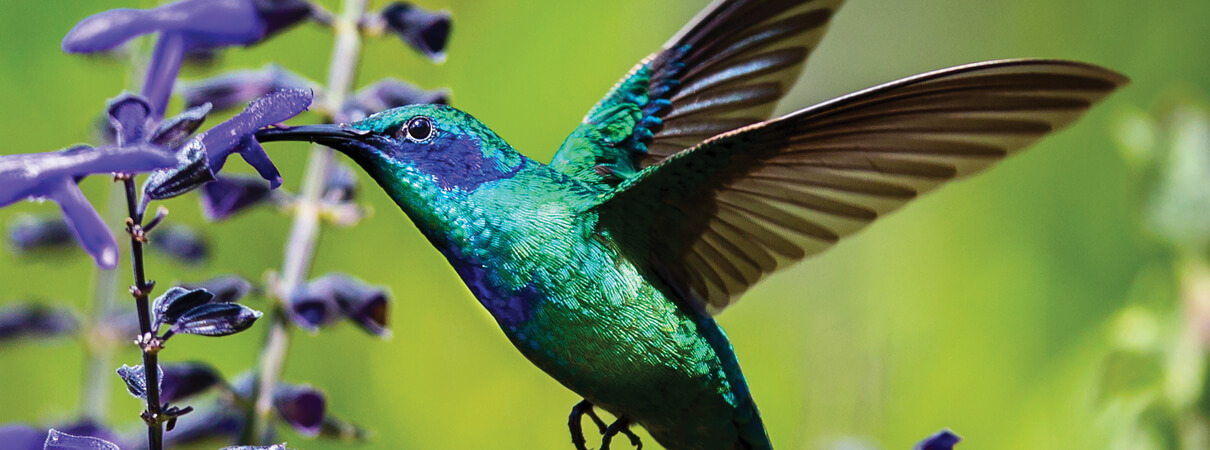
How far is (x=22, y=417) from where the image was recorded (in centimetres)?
160

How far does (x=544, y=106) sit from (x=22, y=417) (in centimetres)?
85

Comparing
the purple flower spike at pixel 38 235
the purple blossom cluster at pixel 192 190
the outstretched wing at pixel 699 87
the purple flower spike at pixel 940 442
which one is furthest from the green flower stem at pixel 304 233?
the purple flower spike at pixel 940 442

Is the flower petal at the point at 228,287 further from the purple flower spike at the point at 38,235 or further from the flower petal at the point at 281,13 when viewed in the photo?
the purple flower spike at the point at 38,235

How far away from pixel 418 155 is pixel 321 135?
0.07m

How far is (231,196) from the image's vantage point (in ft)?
3.78

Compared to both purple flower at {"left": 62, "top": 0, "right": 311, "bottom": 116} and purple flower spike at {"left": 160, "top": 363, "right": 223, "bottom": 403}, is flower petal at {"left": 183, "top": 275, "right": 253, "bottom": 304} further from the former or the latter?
purple flower at {"left": 62, "top": 0, "right": 311, "bottom": 116}

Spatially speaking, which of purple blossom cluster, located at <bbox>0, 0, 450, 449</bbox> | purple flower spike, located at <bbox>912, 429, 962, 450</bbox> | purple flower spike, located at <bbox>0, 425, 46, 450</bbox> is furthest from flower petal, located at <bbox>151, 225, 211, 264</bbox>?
purple flower spike, located at <bbox>912, 429, 962, 450</bbox>

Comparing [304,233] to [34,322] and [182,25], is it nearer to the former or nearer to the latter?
[182,25]

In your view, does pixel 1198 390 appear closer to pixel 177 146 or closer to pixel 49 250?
pixel 177 146

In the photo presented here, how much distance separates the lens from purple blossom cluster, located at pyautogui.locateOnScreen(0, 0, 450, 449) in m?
0.71

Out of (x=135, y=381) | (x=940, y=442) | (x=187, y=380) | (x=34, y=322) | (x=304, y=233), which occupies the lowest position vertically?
(x=940, y=442)

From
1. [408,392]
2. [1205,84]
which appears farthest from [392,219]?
[1205,84]

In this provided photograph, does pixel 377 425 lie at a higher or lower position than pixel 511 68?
lower

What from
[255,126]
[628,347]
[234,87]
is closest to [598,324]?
[628,347]
